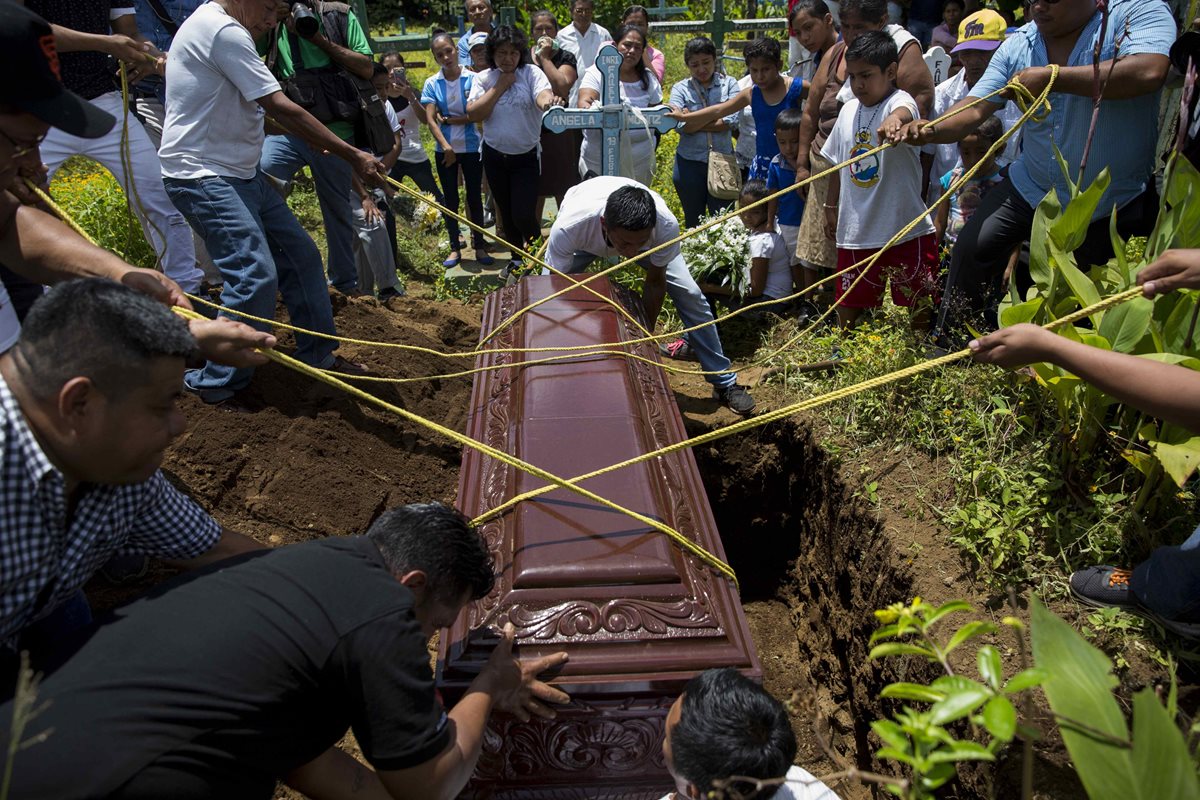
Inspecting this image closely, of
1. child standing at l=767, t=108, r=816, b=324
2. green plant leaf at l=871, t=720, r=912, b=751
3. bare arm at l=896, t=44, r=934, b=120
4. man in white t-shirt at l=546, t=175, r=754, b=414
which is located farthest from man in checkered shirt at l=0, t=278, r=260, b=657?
child standing at l=767, t=108, r=816, b=324

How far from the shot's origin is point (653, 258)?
12.6ft

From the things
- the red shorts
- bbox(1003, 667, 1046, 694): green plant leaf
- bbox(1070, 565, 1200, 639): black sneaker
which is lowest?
bbox(1070, 565, 1200, 639): black sneaker

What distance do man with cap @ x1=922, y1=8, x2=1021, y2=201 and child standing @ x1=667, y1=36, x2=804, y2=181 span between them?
82 cm

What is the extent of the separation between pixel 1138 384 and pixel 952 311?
1.78 meters

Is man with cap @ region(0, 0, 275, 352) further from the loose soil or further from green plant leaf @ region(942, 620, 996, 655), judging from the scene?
green plant leaf @ region(942, 620, 996, 655)

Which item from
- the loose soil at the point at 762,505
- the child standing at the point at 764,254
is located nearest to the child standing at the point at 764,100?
the child standing at the point at 764,254

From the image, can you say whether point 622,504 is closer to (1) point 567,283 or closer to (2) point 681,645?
(2) point 681,645

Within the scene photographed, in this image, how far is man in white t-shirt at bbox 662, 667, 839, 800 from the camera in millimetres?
1481

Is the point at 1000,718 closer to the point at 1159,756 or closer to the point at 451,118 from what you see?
the point at 1159,756

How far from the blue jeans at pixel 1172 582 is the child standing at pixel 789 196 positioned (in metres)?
2.53

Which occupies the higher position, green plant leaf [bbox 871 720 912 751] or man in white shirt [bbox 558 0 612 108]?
man in white shirt [bbox 558 0 612 108]

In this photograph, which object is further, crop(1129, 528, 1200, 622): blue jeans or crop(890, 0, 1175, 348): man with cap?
crop(890, 0, 1175, 348): man with cap

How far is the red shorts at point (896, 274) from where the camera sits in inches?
143

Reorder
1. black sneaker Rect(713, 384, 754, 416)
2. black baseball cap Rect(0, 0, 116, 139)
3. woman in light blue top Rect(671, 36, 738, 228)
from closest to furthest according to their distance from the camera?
black baseball cap Rect(0, 0, 116, 139)
black sneaker Rect(713, 384, 754, 416)
woman in light blue top Rect(671, 36, 738, 228)
